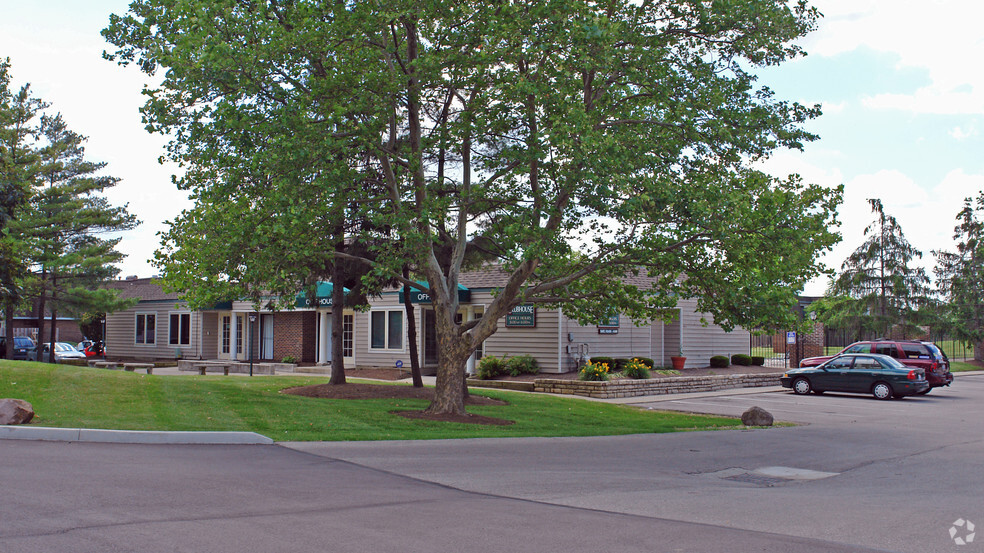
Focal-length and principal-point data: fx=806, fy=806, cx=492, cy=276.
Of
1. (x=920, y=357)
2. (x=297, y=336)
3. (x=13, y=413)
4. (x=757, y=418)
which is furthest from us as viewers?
(x=297, y=336)

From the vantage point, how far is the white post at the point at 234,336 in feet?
122

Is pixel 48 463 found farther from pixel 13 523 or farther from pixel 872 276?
pixel 872 276

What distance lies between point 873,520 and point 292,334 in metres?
30.0

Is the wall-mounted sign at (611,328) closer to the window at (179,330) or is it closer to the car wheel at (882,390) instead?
the car wheel at (882,390)

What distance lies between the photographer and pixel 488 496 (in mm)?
8633

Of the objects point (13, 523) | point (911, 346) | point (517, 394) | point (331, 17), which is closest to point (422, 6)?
point (331, 17)

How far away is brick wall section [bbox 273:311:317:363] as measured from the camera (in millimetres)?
34625

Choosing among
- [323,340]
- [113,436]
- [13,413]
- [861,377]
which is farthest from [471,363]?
[13,413]

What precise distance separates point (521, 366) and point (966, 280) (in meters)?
33.6

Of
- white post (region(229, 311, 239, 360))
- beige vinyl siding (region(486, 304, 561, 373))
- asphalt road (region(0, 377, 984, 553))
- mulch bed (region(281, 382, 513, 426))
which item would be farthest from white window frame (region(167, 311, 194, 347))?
asphalt road (region(0, 377, 984, 553))

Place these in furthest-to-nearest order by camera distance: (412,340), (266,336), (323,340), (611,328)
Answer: (266,336) < (323,340) < (611,328) < (412,340)

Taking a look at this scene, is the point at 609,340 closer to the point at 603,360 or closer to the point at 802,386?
the point at 603,360

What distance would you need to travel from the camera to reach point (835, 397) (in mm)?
25312

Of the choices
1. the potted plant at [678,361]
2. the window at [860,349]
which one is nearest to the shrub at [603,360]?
the potted plant at [678,361]
